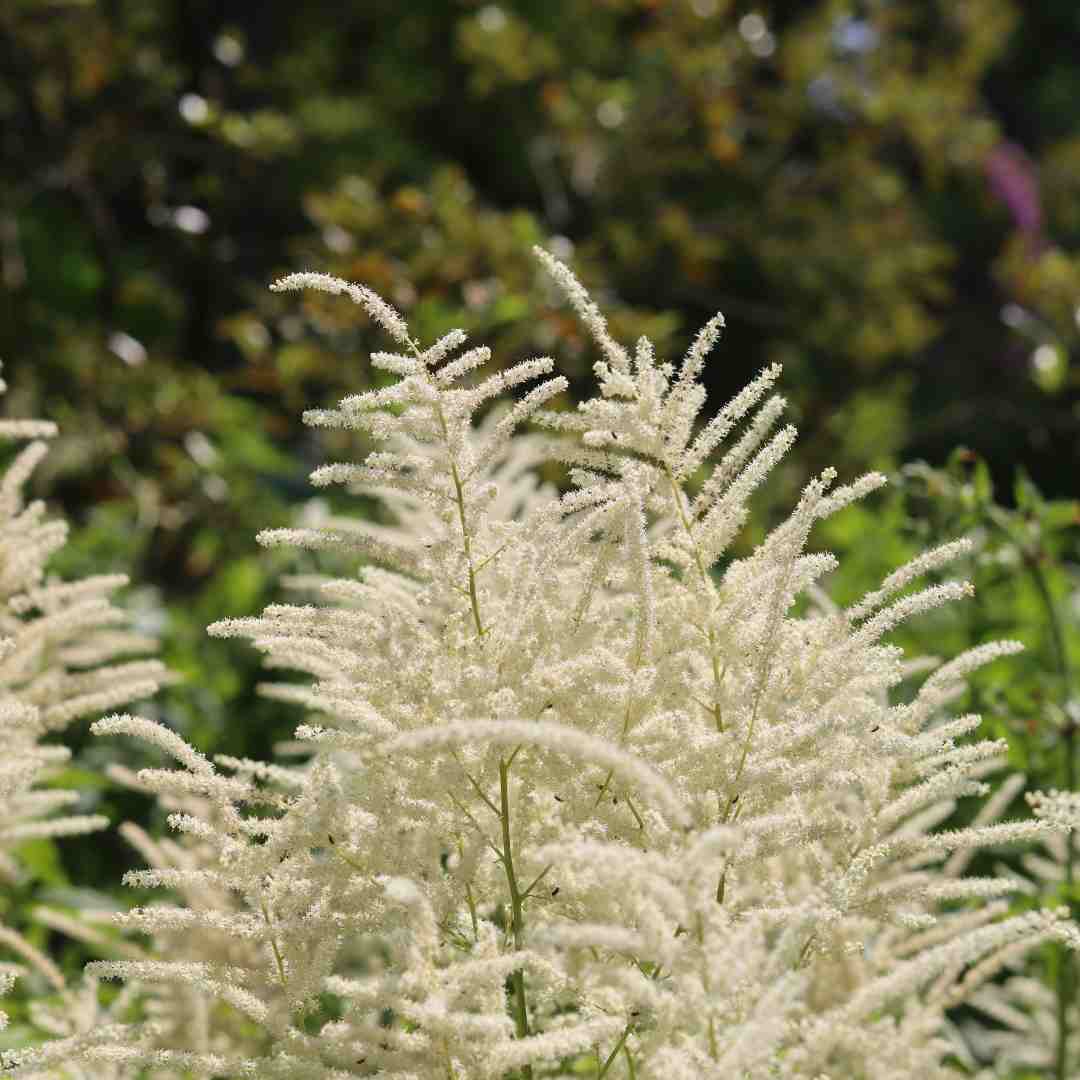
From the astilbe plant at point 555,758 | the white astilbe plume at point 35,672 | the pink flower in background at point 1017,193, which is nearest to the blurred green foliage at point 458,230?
the pink flower in background at point 1017,193

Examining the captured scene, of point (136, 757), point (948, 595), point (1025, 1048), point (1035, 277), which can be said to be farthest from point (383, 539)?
point (1035, 277)

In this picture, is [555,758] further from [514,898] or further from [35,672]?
[35,672]

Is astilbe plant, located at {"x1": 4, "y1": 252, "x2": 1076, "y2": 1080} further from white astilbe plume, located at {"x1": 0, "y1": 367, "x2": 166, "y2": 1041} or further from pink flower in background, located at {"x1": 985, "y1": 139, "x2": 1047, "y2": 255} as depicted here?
pink flower in background, located at {"x1": 985, "y1": 139, "x2": 1047, "y2": 255}

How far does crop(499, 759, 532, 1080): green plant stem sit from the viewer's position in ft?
3.88

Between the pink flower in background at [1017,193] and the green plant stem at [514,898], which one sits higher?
the pink flower in background at [1017,193]

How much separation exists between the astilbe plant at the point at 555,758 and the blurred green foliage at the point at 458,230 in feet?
5.60

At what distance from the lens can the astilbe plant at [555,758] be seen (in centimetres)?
112

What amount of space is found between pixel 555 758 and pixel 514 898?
0.45ft

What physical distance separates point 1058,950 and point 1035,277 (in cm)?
462

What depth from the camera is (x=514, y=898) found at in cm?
120

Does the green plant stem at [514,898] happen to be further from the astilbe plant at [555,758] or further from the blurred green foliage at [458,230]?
the blurred green foliage at [458,230]

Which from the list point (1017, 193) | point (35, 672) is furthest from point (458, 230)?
point (1017, 193)

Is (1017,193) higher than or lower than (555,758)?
higher

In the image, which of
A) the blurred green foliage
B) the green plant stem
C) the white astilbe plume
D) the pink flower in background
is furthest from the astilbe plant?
the pink flower in background
